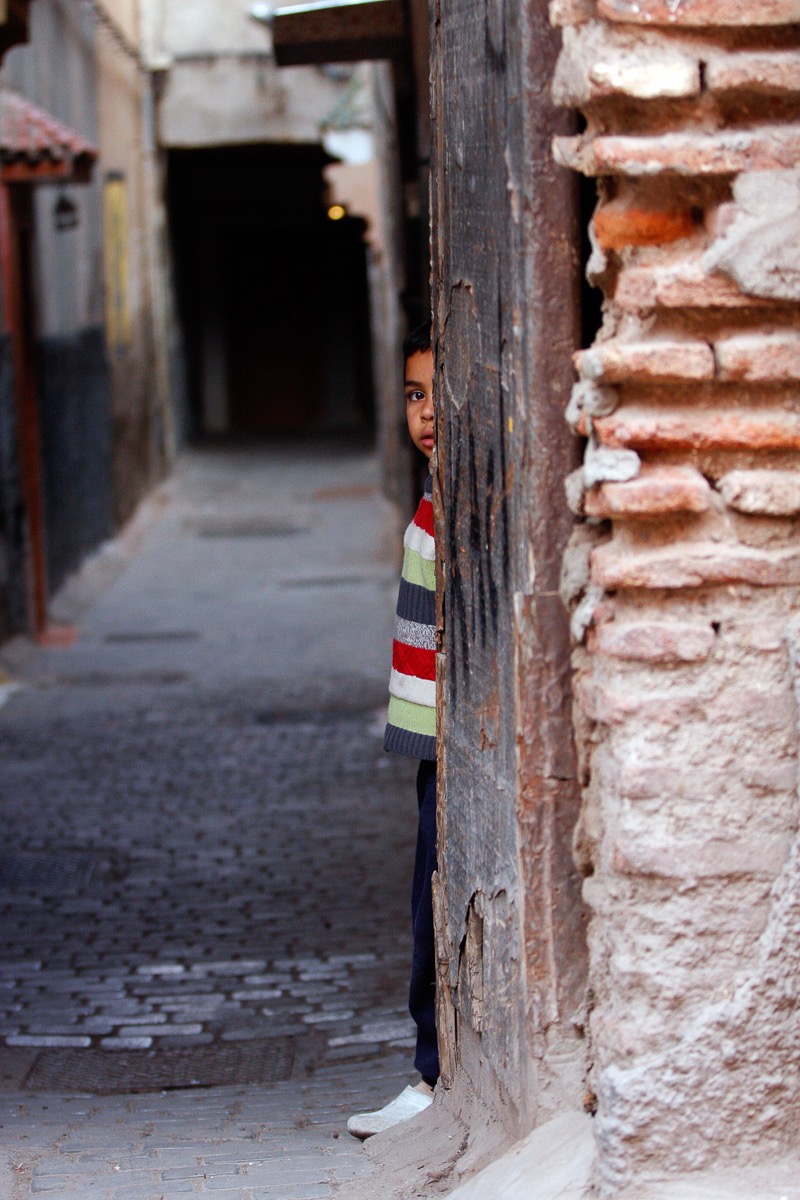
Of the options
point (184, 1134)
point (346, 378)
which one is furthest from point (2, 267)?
point (346, 378)

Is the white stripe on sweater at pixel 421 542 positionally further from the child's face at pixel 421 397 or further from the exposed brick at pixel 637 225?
the exposed brick at pixel 637 225

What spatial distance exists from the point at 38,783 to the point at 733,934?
18.5ft

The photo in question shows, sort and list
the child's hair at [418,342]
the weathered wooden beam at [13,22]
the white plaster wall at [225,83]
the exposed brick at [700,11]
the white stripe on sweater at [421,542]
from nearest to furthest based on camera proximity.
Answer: the exposed brick at [700,11] < the white stripe on sweater at [421,542] < the child's hair at [418,342] < the weathered wooden beam at [13,22] < the white plaster wall at [225,83]

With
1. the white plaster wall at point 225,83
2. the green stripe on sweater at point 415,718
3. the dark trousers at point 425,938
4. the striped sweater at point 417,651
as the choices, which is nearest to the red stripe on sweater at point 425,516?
the striped sweater at point 417,651

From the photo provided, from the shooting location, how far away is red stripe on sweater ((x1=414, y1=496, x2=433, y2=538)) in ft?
11.4

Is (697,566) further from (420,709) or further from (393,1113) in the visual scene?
(393,1113)

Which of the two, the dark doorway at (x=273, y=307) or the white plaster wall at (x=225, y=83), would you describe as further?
the dark doorway at (x=273, y=307)

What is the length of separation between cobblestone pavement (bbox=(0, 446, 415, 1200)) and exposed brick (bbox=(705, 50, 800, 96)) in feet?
7.03

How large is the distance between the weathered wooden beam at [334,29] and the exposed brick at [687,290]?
6.25 metres

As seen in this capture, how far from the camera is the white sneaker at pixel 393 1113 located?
3.51 meters

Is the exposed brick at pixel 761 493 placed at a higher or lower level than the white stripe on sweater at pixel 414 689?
higher

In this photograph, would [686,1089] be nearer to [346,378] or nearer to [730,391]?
[730,391]

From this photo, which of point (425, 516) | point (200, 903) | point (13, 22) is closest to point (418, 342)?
point (425, 516)

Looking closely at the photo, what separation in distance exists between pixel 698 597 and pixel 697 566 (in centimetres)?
6
